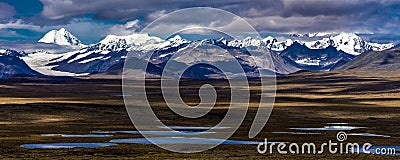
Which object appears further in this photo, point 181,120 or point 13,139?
point 181,120

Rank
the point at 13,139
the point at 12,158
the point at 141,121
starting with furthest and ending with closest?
the point at 141,121, the point at 13,139, the point at 12,158

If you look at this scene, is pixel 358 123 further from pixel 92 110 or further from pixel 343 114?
pixel 92 110

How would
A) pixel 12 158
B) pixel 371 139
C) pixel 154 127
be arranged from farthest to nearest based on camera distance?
pixel 154 127
pixel 371 139
pixel 12 158

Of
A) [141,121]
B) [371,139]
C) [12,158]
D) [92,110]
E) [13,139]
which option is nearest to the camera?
[12,158]

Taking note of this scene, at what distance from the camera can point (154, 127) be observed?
365ft

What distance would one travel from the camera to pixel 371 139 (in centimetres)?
9075

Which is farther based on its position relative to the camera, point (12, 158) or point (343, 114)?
point (343, 114)

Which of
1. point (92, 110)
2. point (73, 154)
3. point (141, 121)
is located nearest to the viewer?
point (73, 154)

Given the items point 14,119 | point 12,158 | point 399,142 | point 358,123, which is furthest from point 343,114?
point 12,158

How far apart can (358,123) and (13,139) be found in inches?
2827

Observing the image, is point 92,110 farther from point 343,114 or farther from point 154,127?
point 343,114

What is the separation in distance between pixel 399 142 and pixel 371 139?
5.65 metres

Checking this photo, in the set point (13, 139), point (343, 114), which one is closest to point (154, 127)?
point (13, 139)

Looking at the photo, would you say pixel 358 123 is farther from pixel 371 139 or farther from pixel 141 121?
pixel 141 121
